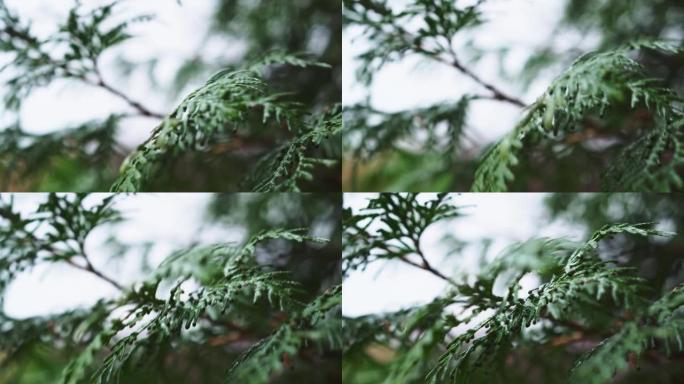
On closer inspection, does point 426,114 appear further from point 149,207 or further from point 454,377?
point 149,207

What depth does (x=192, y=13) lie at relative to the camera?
1.74 meters

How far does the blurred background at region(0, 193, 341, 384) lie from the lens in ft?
4.33

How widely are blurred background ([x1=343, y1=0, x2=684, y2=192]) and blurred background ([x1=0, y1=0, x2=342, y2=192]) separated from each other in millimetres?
154

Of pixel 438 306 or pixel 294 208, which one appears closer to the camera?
pixel 438 306

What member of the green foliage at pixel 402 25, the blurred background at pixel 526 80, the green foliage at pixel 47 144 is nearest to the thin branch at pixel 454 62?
the green foliage at pixel 402 25

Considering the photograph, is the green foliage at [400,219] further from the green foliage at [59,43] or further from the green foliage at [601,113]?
the green foliage at [59,43]

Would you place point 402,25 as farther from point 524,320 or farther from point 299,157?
point 524,320

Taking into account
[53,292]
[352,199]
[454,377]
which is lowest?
[454,377]

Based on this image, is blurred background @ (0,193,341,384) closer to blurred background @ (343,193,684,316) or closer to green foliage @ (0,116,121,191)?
green foliage @ (0,116,121,191)

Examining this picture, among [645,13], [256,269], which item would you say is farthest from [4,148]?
[645,13]

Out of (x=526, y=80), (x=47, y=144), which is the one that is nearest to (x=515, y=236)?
(x=526, y=80)

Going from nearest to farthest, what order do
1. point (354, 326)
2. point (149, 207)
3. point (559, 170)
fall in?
point (354, 326) → point (559, 170) → point (149, 207)

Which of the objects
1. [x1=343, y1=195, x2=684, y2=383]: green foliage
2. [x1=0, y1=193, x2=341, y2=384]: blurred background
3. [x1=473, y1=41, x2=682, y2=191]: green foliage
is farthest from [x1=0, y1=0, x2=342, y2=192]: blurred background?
[x1=473, y1=41, x2=682, y2=191]: green foliage

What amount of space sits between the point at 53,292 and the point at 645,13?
1338 mm
